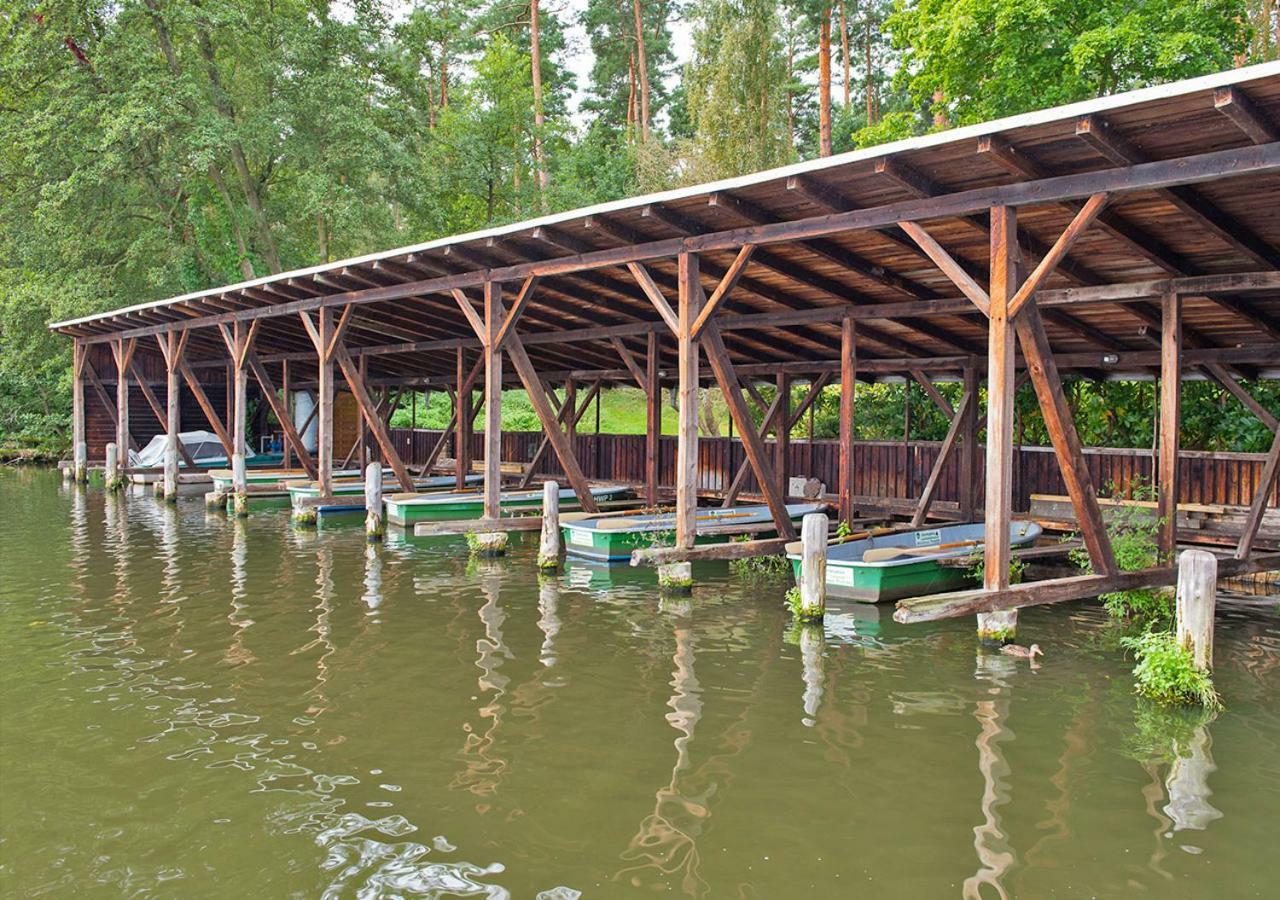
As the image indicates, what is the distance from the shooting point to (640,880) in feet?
14.1

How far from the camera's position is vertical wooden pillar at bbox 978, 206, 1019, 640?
793 cm

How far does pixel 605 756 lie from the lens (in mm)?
5793

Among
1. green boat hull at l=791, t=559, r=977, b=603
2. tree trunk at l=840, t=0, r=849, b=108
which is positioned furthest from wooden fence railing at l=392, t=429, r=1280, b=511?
tree trunk at l=840, t=0, r=849, b=108

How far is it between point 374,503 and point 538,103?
22.6 meters

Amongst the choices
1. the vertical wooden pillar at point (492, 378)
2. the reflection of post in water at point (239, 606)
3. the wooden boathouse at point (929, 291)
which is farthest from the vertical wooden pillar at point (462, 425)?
the vertical wooden pillar at point (492, 378)

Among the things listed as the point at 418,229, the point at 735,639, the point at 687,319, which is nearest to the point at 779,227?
the point at 687,319

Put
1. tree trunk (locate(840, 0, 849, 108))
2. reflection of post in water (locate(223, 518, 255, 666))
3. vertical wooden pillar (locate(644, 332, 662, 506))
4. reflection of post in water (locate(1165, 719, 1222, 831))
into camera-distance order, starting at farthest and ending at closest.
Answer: tree trunk (locate(840, 0, 849, 108)), vertical wooden pillar (locate(644, 332, 662, 506)), reflection of post in water (locate(223, 518, 255, 666)), reflection of post in water (locate(1165, 719, 1222, 831))

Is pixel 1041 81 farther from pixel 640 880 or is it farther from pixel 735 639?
pixel 640 880

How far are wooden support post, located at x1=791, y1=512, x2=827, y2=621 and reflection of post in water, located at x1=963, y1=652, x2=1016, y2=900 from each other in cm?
179

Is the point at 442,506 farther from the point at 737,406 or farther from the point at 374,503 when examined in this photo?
the point at 737,406

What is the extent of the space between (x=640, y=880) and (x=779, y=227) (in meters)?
7.04

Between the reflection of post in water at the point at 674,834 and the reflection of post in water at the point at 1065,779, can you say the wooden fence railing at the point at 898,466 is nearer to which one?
the reflection of post in water at the point at 1065,779

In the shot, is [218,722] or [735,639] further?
[735,639]

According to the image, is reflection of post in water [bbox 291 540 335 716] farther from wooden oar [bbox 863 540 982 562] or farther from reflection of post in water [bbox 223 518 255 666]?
wooden oar [bbox 863 540 982 562]
